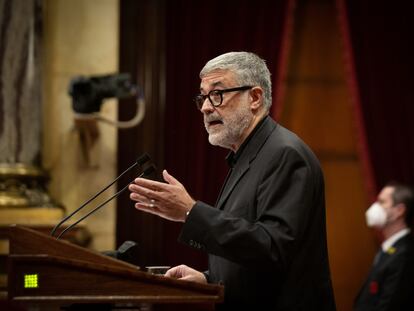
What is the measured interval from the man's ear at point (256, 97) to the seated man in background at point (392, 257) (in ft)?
8.06

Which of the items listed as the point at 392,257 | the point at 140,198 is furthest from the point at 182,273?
the point at 392,257

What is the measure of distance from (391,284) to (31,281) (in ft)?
10.3

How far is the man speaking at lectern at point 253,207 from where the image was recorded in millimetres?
1997

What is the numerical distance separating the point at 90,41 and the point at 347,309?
8.80 feet

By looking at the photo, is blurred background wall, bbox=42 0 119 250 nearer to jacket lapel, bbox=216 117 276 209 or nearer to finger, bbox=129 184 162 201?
jacket lapel, bbox=216 117 276 209

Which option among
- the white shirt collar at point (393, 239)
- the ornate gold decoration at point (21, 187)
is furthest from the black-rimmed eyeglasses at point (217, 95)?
the white shirt collar at point (393, 239)

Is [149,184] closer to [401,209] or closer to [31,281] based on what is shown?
[31,281]

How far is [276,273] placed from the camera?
210 cm

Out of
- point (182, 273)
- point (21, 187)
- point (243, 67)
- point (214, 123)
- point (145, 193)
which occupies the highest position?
point (243, 67)

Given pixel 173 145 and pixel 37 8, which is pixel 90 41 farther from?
pixel 173 145

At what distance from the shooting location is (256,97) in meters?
2.43

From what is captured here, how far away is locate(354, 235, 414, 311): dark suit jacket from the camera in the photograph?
4469 millimetres

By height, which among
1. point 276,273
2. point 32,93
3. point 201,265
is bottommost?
point 201,265

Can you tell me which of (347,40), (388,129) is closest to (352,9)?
(347,40)
